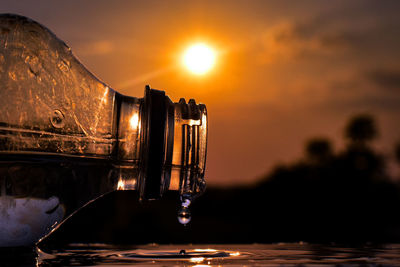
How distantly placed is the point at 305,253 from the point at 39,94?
2.22 feet

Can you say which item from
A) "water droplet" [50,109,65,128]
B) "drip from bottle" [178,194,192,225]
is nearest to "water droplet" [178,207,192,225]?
"drip from bottle" [178,194,192,225]

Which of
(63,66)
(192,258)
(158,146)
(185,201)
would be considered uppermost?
(63,66)

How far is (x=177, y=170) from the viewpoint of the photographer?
1.25 m

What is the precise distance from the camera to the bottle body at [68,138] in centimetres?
107

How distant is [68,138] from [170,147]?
0.23 m

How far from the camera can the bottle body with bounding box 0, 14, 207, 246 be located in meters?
1.07

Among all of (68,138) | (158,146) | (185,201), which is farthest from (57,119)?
(185,201)

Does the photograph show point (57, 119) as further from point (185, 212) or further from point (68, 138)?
point (185, 212)

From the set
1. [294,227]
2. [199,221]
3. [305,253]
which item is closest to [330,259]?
[305,253]

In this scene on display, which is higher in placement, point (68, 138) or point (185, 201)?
point (68, 138)

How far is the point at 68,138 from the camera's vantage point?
44.6 inches

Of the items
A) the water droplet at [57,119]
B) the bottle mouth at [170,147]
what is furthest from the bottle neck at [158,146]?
the water droplet at [57,119]

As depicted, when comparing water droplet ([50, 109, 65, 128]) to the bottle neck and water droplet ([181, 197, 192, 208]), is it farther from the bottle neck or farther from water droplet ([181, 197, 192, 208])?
water droplet ([181, 197, 192, 208])

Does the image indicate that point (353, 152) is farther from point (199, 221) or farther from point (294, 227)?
point (199, 221)
